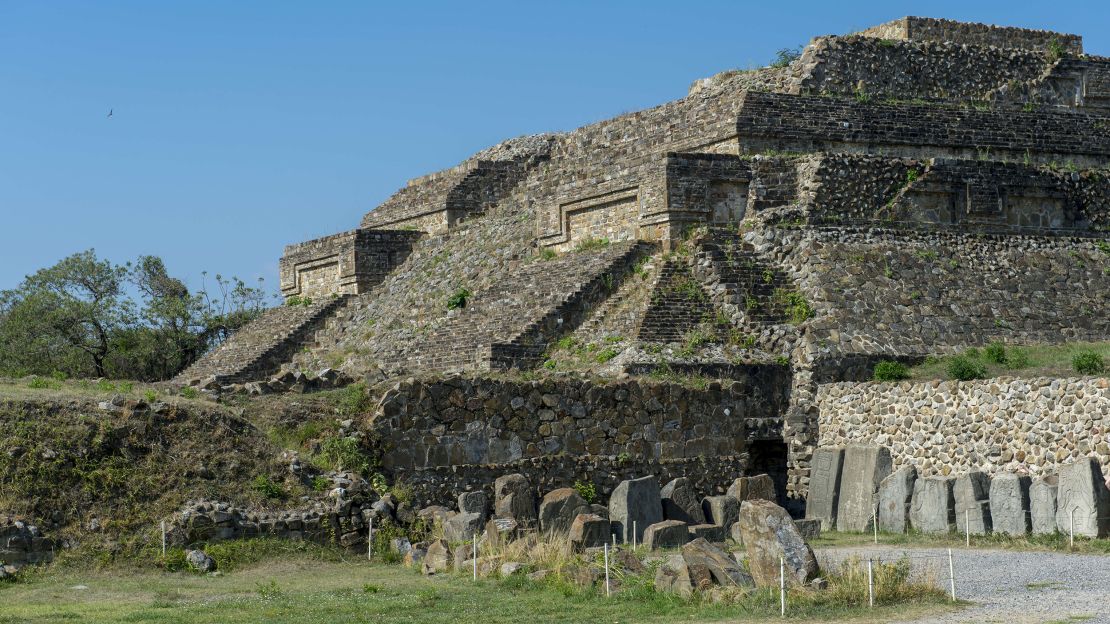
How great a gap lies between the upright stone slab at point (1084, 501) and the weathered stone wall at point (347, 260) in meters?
17.9

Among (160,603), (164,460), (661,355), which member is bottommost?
(160,603)

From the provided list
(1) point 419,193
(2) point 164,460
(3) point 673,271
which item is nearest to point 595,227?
(3) point 673,271

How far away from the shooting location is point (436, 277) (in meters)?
31.0

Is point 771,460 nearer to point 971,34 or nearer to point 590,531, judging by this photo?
point 590,531

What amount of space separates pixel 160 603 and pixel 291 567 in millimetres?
2711

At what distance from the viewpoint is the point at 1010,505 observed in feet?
60.6

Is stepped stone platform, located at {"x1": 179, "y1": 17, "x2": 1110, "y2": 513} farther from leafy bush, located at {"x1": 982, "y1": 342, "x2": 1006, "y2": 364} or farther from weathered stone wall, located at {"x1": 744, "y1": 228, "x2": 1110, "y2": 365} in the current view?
leafy bush, located at {"x1": 982, "y1": 342, "x2": 1006, "y2": 364}

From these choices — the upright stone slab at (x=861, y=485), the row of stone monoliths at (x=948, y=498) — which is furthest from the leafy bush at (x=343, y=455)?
the upright stone slab at (x=861, y=485)

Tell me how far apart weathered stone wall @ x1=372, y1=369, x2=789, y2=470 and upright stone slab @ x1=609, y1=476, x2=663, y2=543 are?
1819 millimetres

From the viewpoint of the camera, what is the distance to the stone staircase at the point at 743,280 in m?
24.5

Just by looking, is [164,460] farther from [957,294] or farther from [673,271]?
[957,294]

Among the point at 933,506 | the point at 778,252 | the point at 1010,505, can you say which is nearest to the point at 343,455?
the point at 933,506

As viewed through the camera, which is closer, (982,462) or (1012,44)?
(982,462)

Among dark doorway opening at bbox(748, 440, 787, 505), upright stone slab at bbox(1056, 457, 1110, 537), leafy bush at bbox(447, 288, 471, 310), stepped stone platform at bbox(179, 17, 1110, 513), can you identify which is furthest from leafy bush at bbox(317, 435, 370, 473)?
leafy bush at bbox(447, 288, 471, 310)
